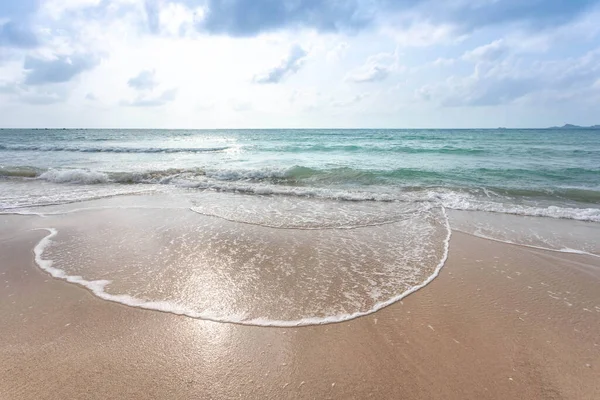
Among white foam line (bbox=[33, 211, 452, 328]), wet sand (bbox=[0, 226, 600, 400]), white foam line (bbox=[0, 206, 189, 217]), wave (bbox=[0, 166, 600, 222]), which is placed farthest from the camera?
wave (bbox=[0, 166, 600, 222])

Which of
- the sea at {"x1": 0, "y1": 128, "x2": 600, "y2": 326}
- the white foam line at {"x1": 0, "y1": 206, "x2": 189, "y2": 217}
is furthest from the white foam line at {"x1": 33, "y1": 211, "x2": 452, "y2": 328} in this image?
the white foam line at {"x1": 0, "y1": 206, "x2": 189, "y2": 217}

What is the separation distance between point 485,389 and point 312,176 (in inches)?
490

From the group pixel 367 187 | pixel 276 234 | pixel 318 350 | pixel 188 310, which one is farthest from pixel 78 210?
pixel 367 187

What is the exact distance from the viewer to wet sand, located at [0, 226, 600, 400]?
2.38 meters

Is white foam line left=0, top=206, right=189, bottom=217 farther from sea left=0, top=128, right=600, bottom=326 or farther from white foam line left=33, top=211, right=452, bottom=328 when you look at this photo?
white foam line left=33, top=211, right=452, bottom=328

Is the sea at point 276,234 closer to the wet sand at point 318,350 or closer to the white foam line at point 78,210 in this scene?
the white foam line at point 78,210

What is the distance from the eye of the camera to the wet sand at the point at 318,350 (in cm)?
238

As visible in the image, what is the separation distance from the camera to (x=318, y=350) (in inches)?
110

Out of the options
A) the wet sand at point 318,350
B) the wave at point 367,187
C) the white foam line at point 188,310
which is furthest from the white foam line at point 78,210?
the wet sand at point 318,350

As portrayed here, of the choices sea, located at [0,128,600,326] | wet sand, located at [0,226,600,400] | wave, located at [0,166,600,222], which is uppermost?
wave, located at [0,166,600,222]

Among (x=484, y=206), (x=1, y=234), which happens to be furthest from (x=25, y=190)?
(x=484, y=206)

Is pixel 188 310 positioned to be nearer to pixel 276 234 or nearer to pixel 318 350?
pixel 318 350

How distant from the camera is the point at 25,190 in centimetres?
1089

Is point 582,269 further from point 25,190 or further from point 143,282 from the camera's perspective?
point 25,190
